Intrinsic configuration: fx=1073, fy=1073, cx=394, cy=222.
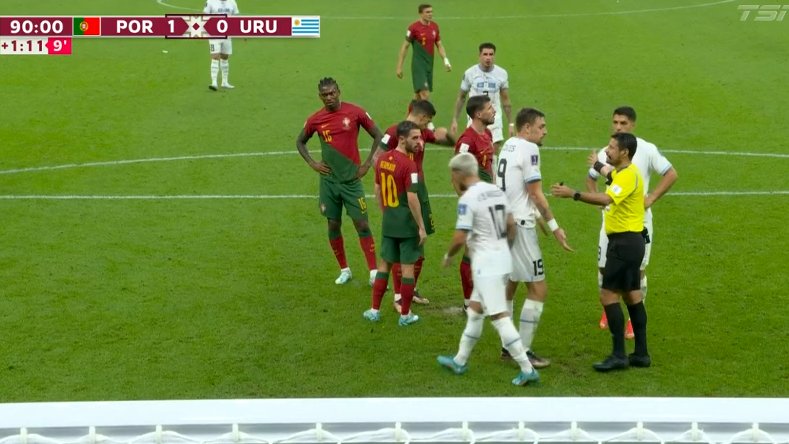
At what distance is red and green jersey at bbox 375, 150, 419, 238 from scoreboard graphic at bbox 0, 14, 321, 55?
51.3 ft

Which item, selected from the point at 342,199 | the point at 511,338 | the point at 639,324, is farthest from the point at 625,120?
the point at 342,199

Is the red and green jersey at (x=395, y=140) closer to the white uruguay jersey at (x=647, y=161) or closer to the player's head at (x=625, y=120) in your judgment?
the white uruguay jersey at (x=647, y=161)

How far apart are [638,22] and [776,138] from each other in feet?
47.0

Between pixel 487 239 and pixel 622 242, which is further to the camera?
pixel 622 242

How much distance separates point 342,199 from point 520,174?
2.82 meters

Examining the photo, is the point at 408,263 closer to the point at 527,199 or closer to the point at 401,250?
the point at 401,250

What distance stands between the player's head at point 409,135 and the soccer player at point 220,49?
13.6 meters

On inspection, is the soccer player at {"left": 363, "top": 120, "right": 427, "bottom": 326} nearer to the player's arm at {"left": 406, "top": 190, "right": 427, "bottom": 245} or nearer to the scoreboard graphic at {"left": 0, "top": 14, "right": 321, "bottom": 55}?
the player's arm at {"left": 406, "top": 190, "right": 427, "bottom": 245}

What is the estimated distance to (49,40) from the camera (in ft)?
94.8

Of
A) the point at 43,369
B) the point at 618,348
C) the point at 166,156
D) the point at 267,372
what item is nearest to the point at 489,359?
the point at 618,348

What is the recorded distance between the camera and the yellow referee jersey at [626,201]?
8750 mm

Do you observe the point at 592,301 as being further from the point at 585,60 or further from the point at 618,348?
the point at 585,60

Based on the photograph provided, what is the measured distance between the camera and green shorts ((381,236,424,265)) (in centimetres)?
1010

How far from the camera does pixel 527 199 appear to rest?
29.8ft
